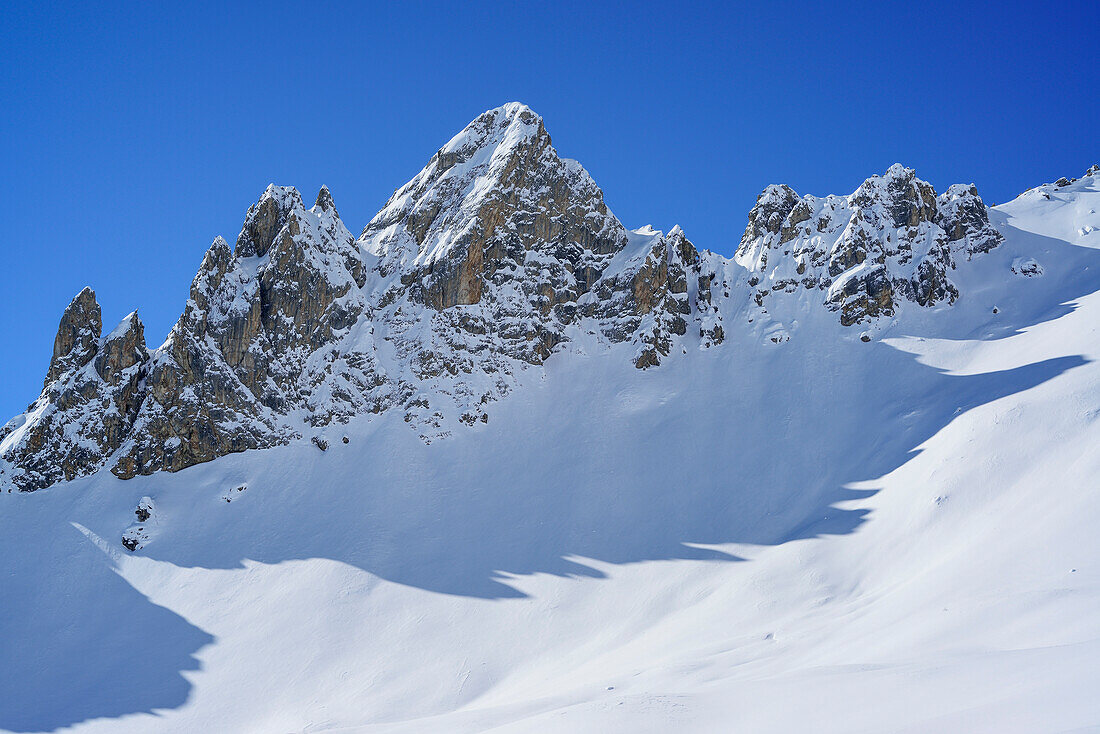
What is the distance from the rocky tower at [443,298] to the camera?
68062 mm

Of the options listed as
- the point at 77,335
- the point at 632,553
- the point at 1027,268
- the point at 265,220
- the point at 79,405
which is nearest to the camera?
the point at 632,553

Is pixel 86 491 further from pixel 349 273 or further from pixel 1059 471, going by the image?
pixel 1059 471

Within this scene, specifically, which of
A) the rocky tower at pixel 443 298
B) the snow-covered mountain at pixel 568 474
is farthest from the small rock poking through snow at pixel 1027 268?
the rocky tower at pixel 443 298

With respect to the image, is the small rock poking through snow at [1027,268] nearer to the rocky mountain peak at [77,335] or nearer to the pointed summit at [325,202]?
the pointed summit at [325,202]

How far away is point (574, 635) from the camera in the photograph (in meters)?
46.3

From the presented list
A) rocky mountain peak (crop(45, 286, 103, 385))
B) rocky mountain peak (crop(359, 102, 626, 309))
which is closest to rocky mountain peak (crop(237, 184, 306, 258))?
rocky mountain peak (crop(359, 102, 626, 309))

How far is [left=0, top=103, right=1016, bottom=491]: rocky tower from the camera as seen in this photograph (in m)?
68.1

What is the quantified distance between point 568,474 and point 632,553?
1131 centimetres

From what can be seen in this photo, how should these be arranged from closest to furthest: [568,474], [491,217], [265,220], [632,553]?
[632,553] → [568,474] → [265,220] → [491,217]

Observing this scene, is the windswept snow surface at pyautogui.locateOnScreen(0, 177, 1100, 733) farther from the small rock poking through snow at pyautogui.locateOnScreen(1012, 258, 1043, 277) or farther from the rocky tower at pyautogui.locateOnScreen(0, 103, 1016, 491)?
the rocky tower at pyautogui.locateOnScreen(0, 103, 1016, 491)

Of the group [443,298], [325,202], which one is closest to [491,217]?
[443,298]

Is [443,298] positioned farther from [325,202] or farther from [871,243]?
[871,243]

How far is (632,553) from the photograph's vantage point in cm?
5284

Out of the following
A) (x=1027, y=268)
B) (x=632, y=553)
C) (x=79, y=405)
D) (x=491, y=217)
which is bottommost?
(x=632, y=553)
